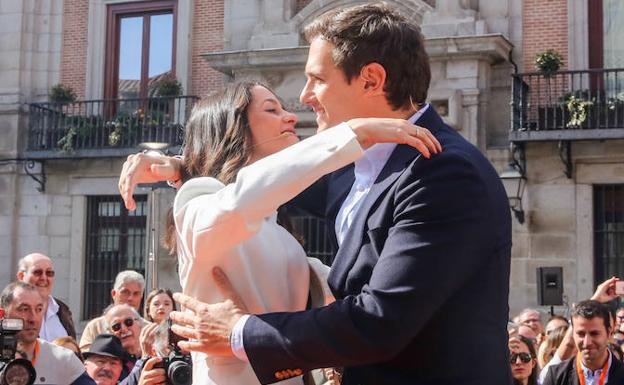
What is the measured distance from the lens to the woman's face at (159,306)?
366 inches

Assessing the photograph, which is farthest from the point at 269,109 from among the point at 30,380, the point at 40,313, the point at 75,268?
the point at 75,268

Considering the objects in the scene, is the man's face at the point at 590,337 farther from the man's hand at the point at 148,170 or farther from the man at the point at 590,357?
the man's hand at the point at 148,170

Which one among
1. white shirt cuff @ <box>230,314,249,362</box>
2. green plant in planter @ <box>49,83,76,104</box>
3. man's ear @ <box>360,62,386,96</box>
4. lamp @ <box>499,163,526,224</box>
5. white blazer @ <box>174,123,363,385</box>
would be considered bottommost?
white shirt cuff @ <box>230,314,249,362</box>

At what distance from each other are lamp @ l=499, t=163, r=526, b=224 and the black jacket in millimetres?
8275

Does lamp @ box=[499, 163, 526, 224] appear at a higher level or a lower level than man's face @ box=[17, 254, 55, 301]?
higher

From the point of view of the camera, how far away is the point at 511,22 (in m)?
16.3

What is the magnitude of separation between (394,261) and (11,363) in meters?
2.54

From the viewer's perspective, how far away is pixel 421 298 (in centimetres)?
239

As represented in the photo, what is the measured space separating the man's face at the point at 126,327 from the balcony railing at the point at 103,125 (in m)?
9.22

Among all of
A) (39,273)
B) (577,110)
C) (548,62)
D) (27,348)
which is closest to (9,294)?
(27,348)

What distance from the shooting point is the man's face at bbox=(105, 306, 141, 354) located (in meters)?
8.04

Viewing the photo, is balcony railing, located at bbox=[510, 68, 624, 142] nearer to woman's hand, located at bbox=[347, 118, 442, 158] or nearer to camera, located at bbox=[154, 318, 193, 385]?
camera, located at bbox=[154, 318, 193, 385]

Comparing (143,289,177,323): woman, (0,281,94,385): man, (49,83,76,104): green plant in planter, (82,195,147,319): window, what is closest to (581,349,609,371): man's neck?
(0,281,94,385): man

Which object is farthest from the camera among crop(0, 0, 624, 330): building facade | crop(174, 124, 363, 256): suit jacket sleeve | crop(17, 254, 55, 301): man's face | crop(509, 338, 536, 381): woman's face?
crop(0, 0, 624, 330): building facade
